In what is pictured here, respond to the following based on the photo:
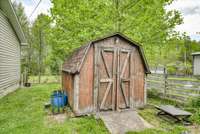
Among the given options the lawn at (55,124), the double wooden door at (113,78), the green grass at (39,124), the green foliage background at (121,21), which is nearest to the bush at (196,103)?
the lawn at (55,124)

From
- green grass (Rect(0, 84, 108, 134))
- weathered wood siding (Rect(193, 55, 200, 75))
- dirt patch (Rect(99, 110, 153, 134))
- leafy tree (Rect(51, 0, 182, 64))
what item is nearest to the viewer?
green grass (Rect(0, 84, 108, 134))

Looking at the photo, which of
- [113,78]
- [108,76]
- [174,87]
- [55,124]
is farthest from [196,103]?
[55,124]

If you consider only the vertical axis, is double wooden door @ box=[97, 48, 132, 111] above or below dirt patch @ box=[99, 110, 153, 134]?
above

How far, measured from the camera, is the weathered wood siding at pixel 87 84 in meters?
6.02

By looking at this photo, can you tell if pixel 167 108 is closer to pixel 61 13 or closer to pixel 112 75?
pixel 112 75

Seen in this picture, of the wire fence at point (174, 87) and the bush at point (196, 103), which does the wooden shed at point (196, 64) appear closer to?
the wire fence at point (174, 87)

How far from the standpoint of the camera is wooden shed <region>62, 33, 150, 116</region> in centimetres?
604

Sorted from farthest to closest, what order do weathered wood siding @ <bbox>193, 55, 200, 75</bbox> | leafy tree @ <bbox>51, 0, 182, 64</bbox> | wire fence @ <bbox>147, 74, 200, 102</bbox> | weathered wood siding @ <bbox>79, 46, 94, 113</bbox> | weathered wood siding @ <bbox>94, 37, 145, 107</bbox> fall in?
weathered wood siding @ <bbox>193, 55, 200, 75</bbox> < leafy tree @ <bbox>51, 0, 182, 64</bbox> < wire fence @ <bbox>147, 74, 200, 102</bbox> < weathered wood siding @ <bbox>94, 37, 145, 107</bbox> < weathered wood siding @ <bbox>79, 46, 94, 113</bbox>

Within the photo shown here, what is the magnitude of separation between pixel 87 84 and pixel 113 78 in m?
1.10

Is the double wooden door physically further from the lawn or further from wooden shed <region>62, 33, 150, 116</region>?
the lawn

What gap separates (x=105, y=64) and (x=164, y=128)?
292cm

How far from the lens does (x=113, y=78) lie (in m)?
6.61

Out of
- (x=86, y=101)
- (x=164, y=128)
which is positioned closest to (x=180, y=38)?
(x=164, y=128)

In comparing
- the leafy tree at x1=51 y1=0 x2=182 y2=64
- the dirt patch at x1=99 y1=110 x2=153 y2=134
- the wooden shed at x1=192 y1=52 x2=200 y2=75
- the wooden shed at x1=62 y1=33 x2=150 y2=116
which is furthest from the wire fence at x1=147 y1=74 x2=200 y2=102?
the wooden shed at x1=192 y1=52 x2=200 y2=75
